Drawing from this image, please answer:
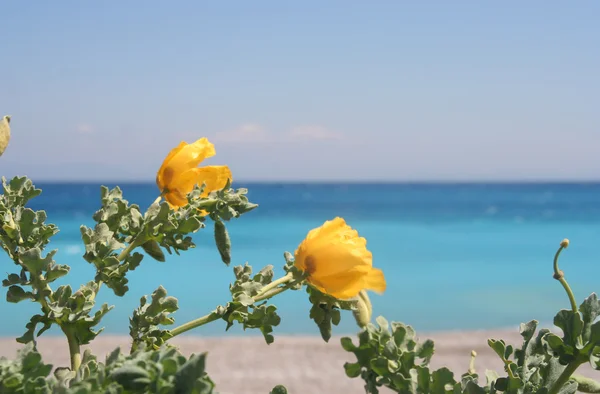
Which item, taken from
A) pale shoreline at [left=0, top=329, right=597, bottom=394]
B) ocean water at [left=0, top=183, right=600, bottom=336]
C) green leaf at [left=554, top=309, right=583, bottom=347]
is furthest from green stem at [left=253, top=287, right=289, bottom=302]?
pale shoreline at [left=0, top=329, right=597, bottom=394]

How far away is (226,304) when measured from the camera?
99cm

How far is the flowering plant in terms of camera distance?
802 mm

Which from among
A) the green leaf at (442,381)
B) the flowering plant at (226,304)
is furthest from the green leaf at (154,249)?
the green leaf at (442,381)

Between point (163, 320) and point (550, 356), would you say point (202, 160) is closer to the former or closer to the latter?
point (163, 320)

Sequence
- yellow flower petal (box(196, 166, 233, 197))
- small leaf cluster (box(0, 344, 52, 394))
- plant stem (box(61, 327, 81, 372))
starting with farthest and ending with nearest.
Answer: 1. yellow flower petal (box(196, 166, 233, 197))
2. plant stem (box(61, 327, 81, 372))
3. small leaf cluster (box(0, 344, 52, 394))

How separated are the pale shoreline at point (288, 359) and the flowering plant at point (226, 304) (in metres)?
6.16

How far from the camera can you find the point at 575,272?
2080 cm

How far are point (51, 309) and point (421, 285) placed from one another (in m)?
18.6

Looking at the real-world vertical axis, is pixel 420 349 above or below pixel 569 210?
above

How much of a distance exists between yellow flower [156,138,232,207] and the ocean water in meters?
3.22

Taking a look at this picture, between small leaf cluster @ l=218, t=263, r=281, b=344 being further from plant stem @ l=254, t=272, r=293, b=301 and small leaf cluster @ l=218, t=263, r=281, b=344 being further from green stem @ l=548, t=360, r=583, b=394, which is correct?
green stem @ l=548, t=360, r=583, b=394

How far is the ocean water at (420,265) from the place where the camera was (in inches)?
579

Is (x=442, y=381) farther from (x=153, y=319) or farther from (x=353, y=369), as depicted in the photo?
(x=153, y=319)

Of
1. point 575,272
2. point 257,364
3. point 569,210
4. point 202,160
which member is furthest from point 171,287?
point 569,210
